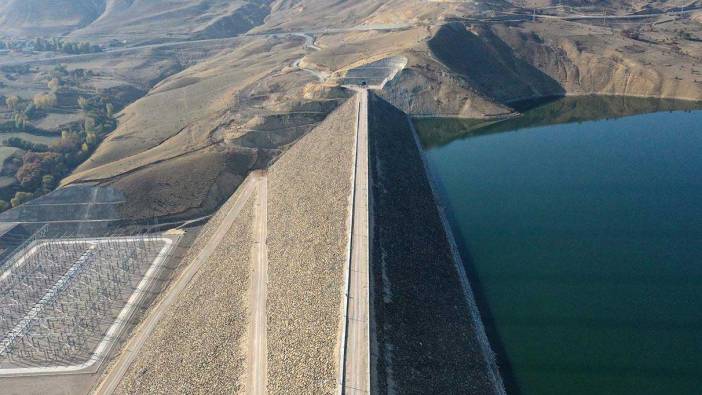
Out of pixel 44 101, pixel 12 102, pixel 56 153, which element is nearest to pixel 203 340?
pixel 56 153

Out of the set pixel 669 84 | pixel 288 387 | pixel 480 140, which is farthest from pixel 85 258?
pixel 669 84

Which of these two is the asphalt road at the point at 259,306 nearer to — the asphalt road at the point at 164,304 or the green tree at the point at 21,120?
the asphalt road at the point at 164,304

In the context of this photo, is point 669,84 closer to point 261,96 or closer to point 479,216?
point 479,216

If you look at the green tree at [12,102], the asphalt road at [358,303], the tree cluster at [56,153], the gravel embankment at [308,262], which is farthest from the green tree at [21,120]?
the asphalt road at [358,303]

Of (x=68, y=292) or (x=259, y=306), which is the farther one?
(x=68, y=292)

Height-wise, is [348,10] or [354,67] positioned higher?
[348,10]

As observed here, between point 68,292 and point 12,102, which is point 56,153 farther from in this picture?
point 68,292
